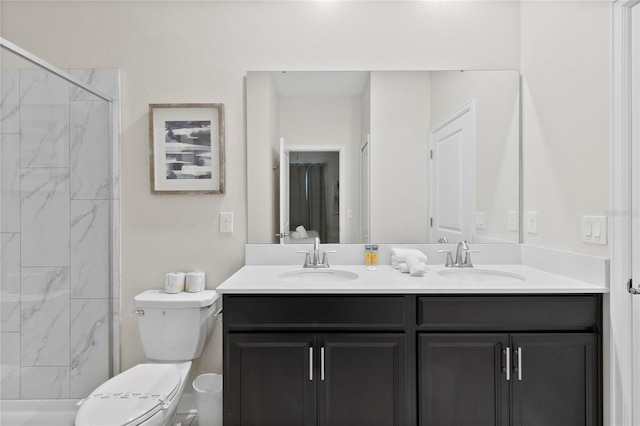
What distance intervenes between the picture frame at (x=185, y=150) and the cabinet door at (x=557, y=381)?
1.73 m

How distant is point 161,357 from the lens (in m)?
1.97

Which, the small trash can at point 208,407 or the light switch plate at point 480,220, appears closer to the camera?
the small trash can at point 208,407

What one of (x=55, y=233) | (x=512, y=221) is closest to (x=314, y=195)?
(x=512, y=221)

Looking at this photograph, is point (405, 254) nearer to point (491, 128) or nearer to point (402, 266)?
point (402, 266)

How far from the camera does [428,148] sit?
217cm

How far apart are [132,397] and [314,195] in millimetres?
1299

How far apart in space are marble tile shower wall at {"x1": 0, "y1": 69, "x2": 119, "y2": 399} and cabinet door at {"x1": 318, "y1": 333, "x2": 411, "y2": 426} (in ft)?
4.50

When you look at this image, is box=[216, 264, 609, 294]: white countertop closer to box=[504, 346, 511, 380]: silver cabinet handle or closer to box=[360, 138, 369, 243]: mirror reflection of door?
box=[504, 346, 511, 380]: silver cabinet handle

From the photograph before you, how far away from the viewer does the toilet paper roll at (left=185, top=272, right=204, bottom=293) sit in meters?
2.10

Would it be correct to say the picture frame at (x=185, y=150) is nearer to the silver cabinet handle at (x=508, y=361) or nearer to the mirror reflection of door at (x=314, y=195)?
the mirror reflection of door at (x=314, y=195)

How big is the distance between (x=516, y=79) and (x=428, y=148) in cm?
64

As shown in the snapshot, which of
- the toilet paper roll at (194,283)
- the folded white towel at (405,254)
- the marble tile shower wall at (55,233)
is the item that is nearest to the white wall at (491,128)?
the folded white towel at (405,254)

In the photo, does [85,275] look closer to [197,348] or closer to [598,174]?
[197,348]

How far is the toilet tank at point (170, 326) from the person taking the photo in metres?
1.96
